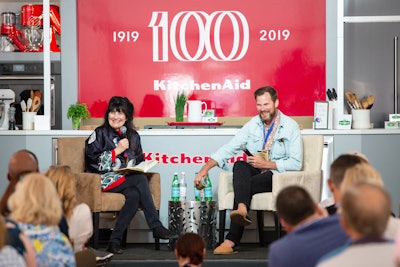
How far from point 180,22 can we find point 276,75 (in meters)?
1.02

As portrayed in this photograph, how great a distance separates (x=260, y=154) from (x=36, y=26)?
341 cm

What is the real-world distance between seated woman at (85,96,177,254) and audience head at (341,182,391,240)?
431cm

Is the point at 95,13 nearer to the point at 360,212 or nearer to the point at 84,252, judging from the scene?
the point at 84,252

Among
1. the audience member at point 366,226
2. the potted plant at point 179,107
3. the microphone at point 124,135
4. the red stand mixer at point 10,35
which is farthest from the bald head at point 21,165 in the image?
the red stand mixer at point 10,35

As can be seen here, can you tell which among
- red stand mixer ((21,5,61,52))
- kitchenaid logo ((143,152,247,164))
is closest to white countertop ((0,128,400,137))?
kitchenaid logo ((143,152,247,164))

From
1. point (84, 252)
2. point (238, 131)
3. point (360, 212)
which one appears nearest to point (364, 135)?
point (238, 131)

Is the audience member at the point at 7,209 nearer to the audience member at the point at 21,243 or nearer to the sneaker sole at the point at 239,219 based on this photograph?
the audience member at the point at 21,243

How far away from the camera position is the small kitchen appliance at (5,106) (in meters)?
8.48

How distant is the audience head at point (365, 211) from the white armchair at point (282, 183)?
399cm

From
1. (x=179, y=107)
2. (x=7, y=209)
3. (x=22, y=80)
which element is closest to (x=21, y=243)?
(x=7, y=209)

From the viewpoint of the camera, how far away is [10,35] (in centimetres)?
984

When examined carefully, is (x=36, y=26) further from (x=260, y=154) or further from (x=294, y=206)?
(x=294, y=206)

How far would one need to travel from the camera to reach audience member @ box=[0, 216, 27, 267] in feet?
11.5

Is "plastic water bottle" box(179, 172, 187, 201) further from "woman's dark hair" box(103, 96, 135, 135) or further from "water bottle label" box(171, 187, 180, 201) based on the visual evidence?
"woman's dark hair" box(103, 96, 135, 135)
